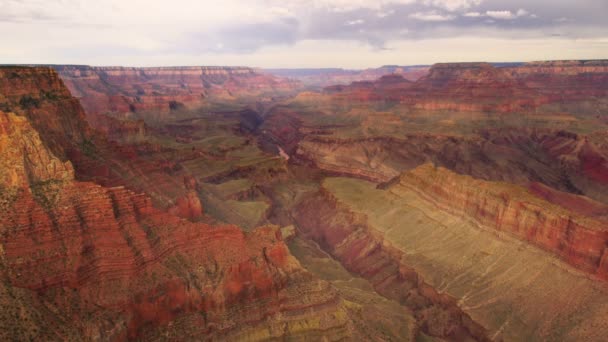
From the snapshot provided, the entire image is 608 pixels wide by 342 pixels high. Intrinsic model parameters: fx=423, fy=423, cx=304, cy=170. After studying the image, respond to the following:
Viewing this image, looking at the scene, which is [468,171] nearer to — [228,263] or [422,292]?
[422,292]

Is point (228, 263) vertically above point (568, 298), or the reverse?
point (228, 263)

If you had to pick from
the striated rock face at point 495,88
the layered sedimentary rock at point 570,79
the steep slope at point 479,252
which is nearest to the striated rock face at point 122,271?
the steep slope at point 479,252

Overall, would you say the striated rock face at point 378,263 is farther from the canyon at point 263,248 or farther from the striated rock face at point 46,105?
the striated rock face at point 46,105

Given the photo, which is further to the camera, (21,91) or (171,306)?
(21,91)

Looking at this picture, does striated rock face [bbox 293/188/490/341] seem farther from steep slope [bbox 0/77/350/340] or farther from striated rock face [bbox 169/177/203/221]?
striated rock face [bbox 169/177/203/221]

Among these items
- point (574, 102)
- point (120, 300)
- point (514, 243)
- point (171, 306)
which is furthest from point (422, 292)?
point (574, 102)

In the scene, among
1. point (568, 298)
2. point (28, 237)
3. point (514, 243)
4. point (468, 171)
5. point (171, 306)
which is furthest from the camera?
point (468, 171)
